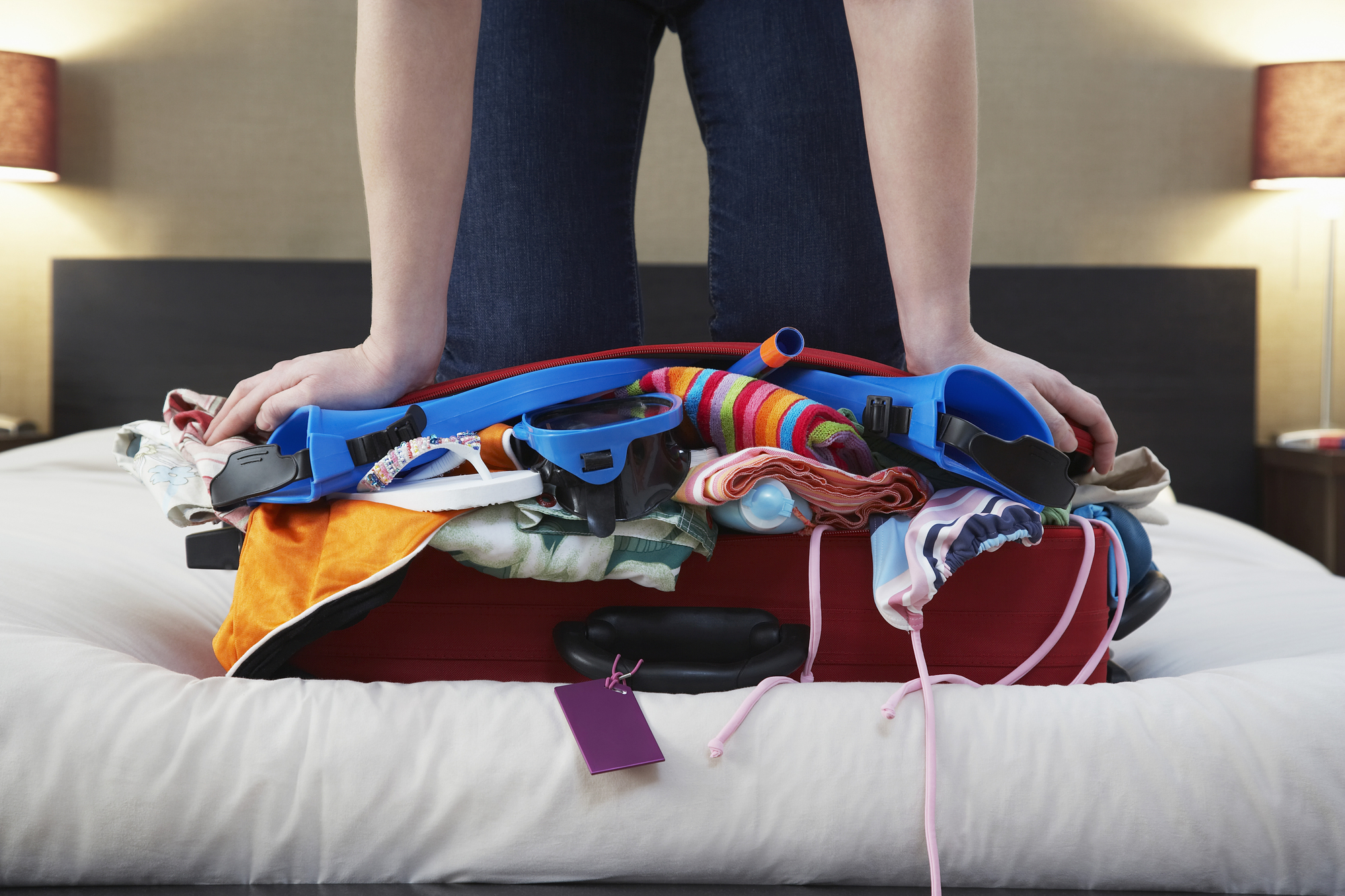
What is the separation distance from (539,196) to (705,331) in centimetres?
131

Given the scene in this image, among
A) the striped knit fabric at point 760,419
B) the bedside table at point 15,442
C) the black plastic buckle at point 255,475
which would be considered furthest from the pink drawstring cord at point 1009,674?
the bedside table at point 15,442

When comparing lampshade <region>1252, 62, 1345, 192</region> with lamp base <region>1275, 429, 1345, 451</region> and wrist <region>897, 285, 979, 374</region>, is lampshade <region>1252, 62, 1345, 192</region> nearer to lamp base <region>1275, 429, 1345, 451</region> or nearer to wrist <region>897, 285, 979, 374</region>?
lamp base <region>1275, 429, 1345, 451</region>

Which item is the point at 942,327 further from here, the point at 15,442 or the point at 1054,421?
the point at 15,442

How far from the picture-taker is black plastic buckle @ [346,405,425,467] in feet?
1.80

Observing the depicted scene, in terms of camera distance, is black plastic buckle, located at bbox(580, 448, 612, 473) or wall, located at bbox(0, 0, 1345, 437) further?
wall, located at bbox(0, 0, 1345, 437)

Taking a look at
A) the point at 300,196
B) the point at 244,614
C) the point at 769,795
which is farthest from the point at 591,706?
the point at 300,196

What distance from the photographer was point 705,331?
7.25 ft

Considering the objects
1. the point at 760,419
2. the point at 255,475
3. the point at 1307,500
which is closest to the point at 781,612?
the point at 760,419

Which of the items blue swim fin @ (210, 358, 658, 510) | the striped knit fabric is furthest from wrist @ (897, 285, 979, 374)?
blue swim fin @ (210, 358, 658, 510)

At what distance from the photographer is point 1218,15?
228 cm

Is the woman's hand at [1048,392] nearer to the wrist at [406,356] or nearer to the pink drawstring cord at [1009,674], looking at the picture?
the pink drawstring cord at [1009,674]

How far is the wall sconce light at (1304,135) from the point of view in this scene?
78.3 inches

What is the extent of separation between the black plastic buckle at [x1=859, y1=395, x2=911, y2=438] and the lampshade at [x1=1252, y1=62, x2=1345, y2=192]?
6.76ft

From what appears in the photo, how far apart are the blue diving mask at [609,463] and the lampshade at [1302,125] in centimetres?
218
